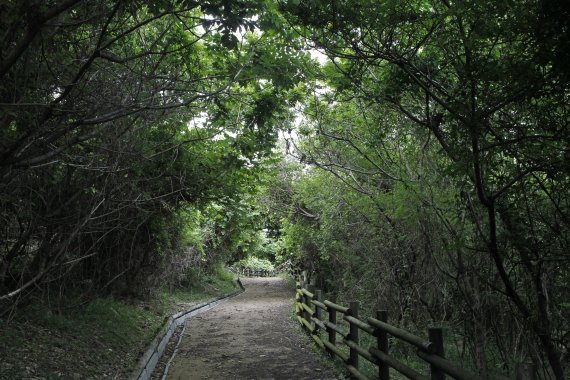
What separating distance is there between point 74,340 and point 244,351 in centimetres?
320

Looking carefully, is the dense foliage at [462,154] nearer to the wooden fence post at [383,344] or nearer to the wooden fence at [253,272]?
the wooden fence post at [383,344]

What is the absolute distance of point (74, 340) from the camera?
7387mm

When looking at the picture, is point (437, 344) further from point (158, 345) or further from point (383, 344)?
point (158, 345)

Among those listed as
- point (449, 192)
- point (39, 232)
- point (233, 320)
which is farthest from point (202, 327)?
point (449, 192)

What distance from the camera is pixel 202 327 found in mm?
12242

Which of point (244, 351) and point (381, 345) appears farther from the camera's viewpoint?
point (244, 351)

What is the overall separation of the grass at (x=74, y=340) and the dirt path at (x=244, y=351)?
0.87 meters

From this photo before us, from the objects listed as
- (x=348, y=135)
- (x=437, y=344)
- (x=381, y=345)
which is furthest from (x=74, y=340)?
(x=437, y=344)

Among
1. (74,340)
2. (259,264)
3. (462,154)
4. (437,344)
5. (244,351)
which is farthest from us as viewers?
(259,264)

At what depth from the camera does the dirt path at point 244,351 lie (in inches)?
290

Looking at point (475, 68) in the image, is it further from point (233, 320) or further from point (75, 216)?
point (233, 320)

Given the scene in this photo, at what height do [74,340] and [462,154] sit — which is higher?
[462,154]

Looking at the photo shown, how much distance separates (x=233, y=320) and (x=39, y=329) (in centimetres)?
711

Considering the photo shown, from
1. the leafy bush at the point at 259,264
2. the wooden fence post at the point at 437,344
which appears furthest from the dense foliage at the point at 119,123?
the leafy bush at the point at 259,264
